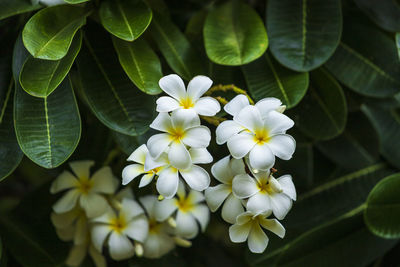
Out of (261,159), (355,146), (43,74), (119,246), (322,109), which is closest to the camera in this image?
(261,159)

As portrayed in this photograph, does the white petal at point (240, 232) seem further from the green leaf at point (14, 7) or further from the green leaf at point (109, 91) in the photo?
the green leaf at point (14, 7)

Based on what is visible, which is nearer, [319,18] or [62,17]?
[62,17]

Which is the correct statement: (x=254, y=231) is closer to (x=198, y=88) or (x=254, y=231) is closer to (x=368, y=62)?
(x=198, y=88)

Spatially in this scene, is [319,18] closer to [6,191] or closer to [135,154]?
[135,154]

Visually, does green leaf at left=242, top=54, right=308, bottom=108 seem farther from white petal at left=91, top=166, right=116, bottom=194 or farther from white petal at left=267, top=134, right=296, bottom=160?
white petal at left=91, top=166, right=116, bottom=194

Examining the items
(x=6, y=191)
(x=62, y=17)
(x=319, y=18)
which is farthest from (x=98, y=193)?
(x=6, y=191)

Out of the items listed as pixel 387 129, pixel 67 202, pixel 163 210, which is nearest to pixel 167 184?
pixel 163 210

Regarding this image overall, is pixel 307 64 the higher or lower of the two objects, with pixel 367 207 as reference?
higher
